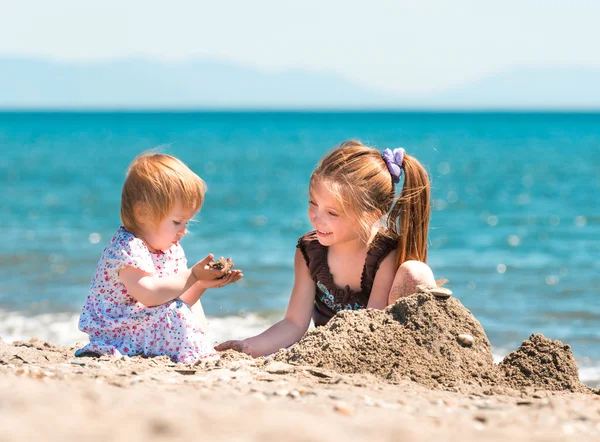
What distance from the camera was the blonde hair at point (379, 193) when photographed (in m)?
4.66

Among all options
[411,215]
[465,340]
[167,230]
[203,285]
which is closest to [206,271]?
[203,285]

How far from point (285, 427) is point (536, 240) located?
38.9 ft

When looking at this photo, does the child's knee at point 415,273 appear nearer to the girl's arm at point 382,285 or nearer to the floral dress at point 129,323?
the girl's arm at point 382,285

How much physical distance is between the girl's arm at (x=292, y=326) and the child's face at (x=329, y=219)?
0.37m

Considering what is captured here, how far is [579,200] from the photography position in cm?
2008

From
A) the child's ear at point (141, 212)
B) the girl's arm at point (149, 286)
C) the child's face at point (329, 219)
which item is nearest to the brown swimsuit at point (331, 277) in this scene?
the child's face at point (329, 219)

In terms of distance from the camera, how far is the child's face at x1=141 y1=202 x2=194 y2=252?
4465 millimetres

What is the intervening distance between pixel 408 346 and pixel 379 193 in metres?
1.06

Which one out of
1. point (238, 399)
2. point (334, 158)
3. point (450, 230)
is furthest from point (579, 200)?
point (238, 399)

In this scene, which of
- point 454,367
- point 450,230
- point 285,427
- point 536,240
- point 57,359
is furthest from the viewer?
point 450,230

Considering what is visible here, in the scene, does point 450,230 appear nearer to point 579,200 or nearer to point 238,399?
point 579,200

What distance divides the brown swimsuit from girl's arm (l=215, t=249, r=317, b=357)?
0.06 meters

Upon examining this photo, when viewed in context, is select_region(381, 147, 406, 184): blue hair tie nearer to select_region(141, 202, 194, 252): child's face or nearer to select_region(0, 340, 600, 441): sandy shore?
select_region(141, 202, 194, 252): child's face

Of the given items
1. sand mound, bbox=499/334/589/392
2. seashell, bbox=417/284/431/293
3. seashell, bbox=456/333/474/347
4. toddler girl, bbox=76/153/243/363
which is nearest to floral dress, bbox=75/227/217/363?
toddler girl, bbox=76/153/243/363
